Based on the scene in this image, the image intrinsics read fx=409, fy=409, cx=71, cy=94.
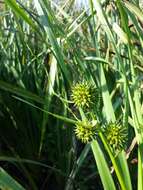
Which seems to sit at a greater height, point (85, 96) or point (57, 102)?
point (85, 96)

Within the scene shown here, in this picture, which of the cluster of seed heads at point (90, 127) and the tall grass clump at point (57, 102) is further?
the tall grass clump at point (57, 102)

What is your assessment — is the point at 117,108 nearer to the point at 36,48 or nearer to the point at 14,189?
the point at 14,189

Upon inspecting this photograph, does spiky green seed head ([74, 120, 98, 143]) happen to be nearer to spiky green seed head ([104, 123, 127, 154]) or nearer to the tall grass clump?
spiky green seed head ([104, 123, 127, 154])

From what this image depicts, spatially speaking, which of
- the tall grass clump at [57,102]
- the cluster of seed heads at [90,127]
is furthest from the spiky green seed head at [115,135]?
the tall grass clump at [57,102]

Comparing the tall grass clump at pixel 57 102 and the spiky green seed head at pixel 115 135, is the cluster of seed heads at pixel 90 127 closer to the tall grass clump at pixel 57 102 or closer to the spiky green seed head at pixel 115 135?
the spiky green seed head at pixel 115 135

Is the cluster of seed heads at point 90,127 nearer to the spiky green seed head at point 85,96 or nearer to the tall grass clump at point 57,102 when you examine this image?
the spiky green seed head at point 85,96

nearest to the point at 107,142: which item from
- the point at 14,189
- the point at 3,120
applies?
the point at 14,189

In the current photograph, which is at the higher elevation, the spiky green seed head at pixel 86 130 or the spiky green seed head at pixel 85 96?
the spiky green seed head at pixel 85 96

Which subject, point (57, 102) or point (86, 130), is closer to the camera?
point (86, 130)

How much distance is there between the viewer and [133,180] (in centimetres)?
116

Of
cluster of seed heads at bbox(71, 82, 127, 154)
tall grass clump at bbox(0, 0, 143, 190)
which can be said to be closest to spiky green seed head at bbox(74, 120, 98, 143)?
cluster of seed heads at bbox(71, 82, 127, 154)

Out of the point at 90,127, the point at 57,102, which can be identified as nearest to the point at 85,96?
the point at 90,127

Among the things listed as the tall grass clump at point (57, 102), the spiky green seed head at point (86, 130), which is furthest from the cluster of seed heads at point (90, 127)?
the tall grass clump at point (57, 102)

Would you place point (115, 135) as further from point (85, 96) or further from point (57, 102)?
point (57, 102)
